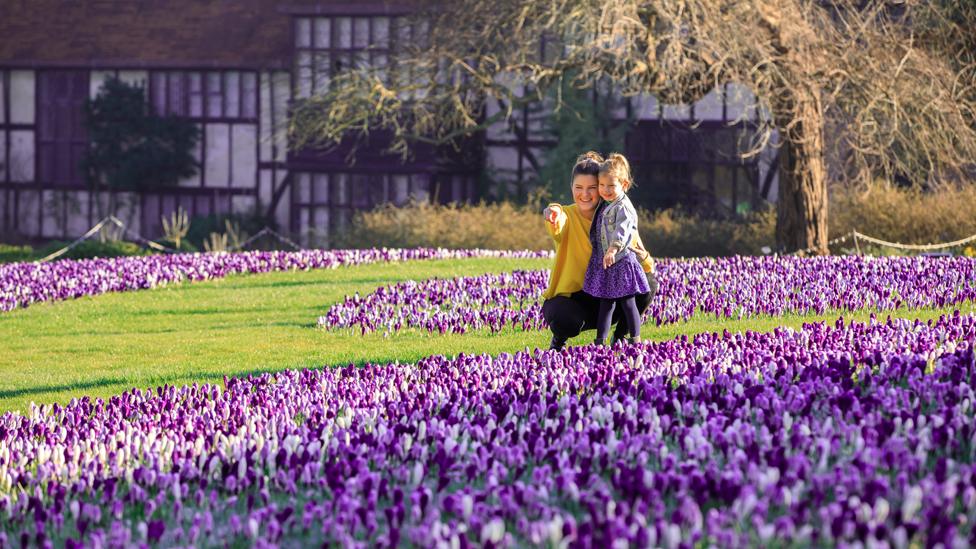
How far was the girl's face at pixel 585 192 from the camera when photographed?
983 cm

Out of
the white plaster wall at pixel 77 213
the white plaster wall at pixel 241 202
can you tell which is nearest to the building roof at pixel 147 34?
the white plaster wall at pixel 241 202

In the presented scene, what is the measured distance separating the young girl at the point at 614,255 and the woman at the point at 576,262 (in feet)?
0.31

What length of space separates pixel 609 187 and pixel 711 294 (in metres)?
4.18

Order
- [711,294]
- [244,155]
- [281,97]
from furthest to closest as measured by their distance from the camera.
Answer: [244,155] < [281,97] < [711,294]

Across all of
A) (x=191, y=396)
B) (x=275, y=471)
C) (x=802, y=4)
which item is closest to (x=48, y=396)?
(x=191, y=396)

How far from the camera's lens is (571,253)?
32.9 ft

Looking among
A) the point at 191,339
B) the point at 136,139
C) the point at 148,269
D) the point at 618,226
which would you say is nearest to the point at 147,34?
the point at 136,139

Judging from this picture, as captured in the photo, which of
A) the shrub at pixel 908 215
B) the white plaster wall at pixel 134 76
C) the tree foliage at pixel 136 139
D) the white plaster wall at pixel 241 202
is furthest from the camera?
the white plaster wall at pixel 134 76

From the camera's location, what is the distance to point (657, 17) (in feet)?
65.2

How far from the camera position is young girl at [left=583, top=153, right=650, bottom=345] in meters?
9.59

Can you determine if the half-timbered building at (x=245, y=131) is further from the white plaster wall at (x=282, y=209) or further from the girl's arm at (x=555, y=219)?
the girl's arm at (x=555, y=219)

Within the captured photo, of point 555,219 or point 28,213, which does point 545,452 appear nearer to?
point 555,219

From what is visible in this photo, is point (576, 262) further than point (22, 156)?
No

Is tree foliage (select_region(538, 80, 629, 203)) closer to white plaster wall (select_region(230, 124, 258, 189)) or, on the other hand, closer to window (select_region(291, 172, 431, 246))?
window (select_region(291, 172, 431, 246))
